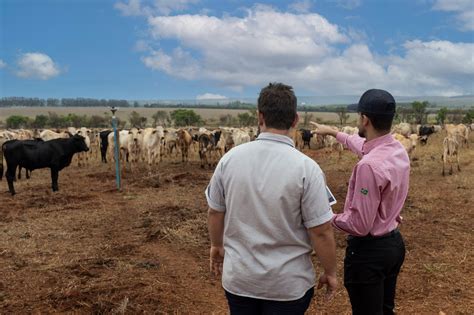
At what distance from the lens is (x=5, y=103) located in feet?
529

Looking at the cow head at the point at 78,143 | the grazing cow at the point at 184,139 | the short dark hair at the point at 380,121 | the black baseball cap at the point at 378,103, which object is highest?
the black baseball cap at the point at 378,103

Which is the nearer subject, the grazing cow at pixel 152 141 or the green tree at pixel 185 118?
the grazing cow at pixel 152 141

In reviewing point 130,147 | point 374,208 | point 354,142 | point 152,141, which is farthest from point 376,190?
point 130,147

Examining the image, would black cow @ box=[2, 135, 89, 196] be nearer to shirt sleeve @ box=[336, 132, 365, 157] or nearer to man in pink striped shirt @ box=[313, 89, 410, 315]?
shirt sleeve @ box=[336, 132, 365, 157]

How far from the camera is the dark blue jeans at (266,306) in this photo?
7.73ft

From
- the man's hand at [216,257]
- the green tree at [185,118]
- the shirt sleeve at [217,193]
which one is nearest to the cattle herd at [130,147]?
the man's hand at [216,257]

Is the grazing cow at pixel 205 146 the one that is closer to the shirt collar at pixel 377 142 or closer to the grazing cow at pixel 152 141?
the grazing cow at pixel 152 141

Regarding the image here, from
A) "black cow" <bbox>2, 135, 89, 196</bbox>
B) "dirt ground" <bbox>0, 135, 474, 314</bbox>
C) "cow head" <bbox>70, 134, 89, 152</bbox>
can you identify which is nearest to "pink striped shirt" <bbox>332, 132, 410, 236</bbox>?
"dirt ground" <bbox>0, 135, 474, 314</bbox>

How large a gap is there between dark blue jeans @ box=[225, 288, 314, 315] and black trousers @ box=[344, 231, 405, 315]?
451mm

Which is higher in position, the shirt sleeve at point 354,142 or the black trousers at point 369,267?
the shirt sleeve at point 354,142

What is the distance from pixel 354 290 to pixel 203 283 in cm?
314

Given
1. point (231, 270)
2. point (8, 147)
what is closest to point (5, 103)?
point (8, 147)

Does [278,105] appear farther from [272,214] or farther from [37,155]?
[37,155]

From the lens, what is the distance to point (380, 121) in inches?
107
